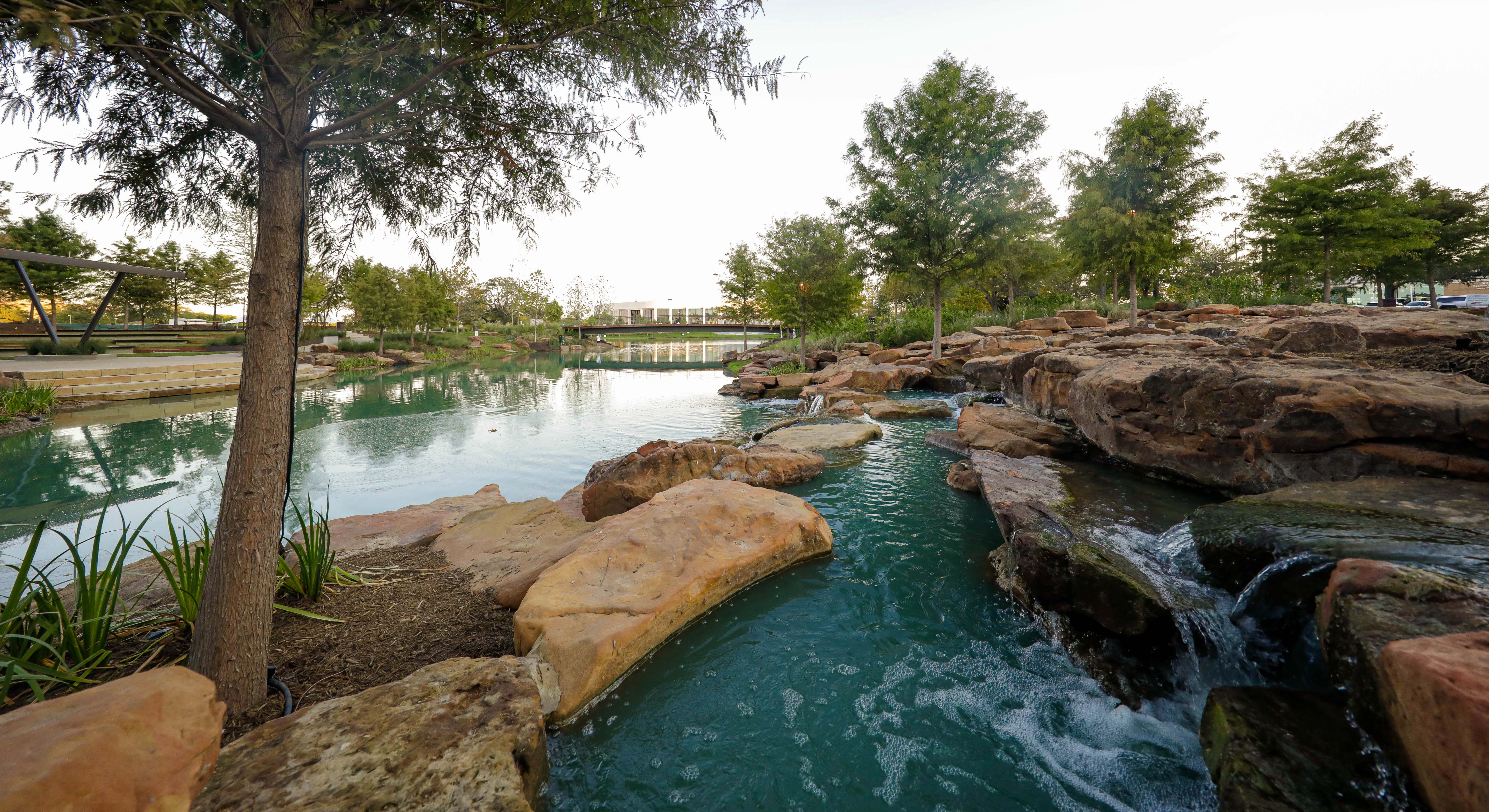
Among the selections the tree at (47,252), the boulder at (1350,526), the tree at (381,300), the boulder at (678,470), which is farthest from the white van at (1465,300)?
the tree at (47,252)

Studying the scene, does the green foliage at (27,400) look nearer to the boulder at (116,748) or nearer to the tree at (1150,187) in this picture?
the boulder at (116,748)

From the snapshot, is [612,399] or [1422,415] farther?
[612,399]

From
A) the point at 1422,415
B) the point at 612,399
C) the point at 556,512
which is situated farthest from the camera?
the point at 612,399

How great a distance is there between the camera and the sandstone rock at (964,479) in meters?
6.80

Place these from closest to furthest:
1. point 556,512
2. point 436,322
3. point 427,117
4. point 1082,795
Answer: point 1082,795 → point 427,117 → point 556,512 → point 436,322

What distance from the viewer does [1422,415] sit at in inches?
155

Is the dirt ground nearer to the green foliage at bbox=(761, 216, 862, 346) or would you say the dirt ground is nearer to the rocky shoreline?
the rocky shoreline

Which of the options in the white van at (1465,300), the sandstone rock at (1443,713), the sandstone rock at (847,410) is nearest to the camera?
the sandstone rock at (1443,713)

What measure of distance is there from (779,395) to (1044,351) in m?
10.0

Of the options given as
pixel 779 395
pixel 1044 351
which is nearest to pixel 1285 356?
pixel 1044 351

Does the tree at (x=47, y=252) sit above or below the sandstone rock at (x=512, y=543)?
above

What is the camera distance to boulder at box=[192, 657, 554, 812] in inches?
72.7

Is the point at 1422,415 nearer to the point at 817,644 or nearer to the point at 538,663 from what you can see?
the point at 817,644

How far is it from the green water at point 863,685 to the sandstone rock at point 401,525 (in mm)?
818
